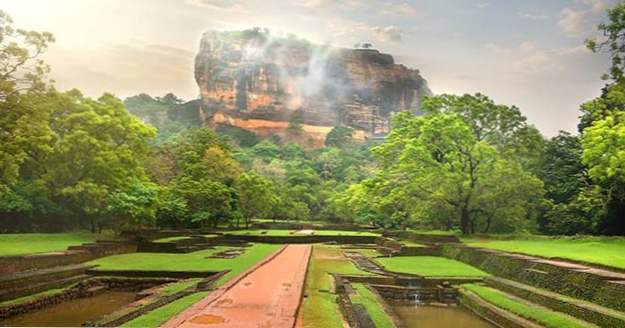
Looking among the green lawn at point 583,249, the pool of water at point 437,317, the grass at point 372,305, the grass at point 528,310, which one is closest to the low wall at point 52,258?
the grass at point 372,305

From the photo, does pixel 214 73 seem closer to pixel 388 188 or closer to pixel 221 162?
pixel 221 162

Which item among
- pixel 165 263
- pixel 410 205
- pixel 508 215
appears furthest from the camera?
pixel 410 205

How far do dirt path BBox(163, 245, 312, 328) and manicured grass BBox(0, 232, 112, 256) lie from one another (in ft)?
19.7

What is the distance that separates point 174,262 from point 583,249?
34.3ft

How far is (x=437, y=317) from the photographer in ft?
32.7

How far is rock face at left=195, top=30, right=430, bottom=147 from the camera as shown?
2230 cm

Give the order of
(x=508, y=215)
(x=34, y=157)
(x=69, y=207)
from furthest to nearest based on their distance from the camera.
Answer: (x=508, y=215) → (x=69, y=207) → (x=34, y=157)

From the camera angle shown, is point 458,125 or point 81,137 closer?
point 81,137

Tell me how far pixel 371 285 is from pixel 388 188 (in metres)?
10.9

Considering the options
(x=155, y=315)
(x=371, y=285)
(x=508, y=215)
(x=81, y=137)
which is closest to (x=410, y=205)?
(x=508, y=215)

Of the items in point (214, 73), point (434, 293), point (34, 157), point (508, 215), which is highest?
point (214, 73)

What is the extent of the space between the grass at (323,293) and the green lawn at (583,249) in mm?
4356

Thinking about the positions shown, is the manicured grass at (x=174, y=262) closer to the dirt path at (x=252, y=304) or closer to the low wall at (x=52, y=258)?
the low wall at (x=52, y=258)

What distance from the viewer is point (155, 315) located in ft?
Answer: 22.7
